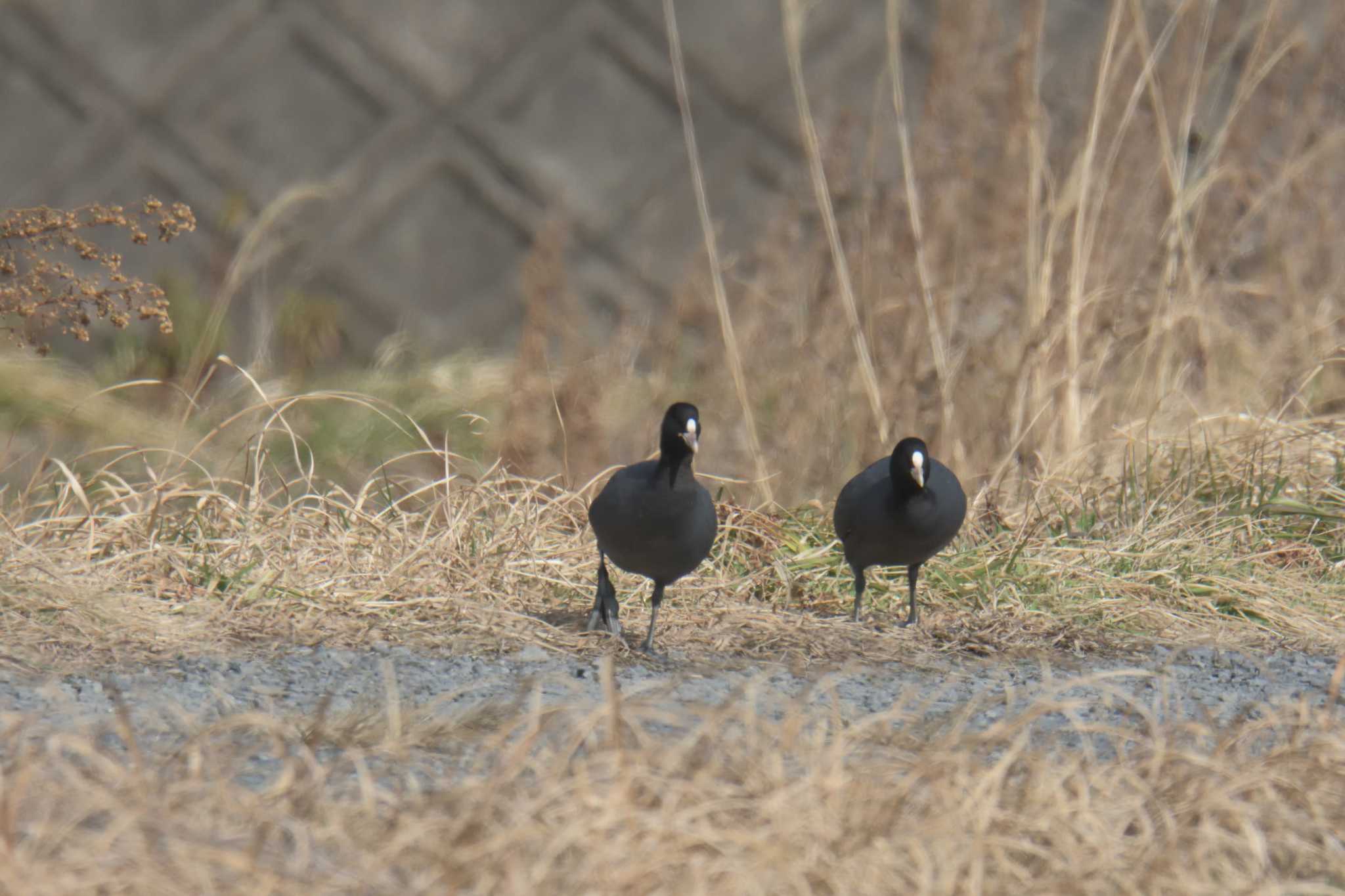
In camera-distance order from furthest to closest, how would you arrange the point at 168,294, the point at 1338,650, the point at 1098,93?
the point at 168,294
the point at 1098,93
the point at 1338,650

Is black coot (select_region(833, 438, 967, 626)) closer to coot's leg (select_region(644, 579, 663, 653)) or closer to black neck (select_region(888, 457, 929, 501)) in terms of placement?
black neck (select_region(888, 457, 929, 501))

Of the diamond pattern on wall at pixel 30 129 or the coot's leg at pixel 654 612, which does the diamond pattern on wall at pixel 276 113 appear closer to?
the diamond pattern on wall at pixel 30 129

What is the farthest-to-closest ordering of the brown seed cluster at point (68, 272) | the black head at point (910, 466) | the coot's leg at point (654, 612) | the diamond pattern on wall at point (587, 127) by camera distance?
the diamond pattern on wall at point (587, 127) < the black head at point (910, 466) < the coot's leg at point (654, 612) < the brown seed cluster at point (68, 272)

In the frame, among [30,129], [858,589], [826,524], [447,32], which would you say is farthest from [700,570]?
[30,129]

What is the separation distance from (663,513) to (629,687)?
0.27 m

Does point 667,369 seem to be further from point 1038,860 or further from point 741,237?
point 1038,860

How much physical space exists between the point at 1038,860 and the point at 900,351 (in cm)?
191

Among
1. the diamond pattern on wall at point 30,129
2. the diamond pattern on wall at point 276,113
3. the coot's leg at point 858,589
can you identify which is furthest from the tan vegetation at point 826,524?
the diamond pattern on wall at point 30,129

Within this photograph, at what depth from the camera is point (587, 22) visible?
4668mm

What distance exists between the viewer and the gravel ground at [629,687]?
1862 millimetres

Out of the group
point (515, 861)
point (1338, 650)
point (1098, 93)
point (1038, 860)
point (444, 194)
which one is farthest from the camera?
point (444, 194)

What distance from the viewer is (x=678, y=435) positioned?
2.23 meters

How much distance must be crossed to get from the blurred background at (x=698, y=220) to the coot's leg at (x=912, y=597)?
592mm

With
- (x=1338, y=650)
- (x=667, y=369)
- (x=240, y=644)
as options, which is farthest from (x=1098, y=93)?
(x=240, y=644)
